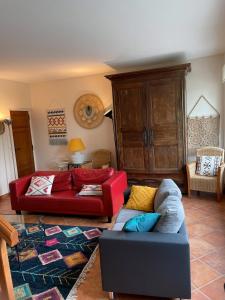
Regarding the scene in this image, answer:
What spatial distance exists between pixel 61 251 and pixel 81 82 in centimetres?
408

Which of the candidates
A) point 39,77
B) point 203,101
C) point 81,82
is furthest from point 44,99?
point 203,101

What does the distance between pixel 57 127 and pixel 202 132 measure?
354 centimetres

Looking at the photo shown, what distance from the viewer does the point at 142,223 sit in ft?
6.73

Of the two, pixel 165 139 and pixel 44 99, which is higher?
pixel 44 99

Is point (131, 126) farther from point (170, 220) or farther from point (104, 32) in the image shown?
point (170, 220)

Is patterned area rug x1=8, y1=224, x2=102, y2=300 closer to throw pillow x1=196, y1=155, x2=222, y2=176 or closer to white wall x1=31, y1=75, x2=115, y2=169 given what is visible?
throw pillow x1=196, y1=155, x2=222, y2=176

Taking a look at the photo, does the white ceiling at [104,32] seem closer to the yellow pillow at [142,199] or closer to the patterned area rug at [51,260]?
the yellow pillow at [142,199]

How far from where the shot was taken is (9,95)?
5.61 meters

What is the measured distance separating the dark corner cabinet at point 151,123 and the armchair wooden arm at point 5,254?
3.80 m

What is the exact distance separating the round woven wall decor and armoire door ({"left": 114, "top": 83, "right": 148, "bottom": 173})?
3.32 feet

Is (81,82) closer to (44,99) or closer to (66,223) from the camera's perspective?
(44,99)

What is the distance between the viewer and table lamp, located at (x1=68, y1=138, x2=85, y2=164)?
538 centimetres

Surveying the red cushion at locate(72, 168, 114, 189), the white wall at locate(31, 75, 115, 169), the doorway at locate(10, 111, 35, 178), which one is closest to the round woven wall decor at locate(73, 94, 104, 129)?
the white wall at locate(31, 75, 115, 169)

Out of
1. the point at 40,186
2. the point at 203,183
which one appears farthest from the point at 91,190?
the point at 203,183
